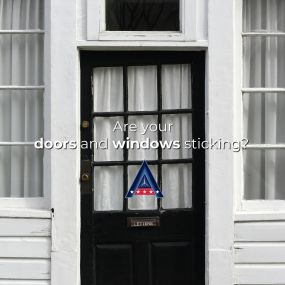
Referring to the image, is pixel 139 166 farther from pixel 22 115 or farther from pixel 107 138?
pixel 22 115

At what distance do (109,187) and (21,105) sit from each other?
41.0 inches

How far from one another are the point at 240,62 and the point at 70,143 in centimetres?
160

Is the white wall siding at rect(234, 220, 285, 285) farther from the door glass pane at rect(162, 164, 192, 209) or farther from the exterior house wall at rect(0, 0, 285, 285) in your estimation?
the door glass pane at rect(162, 164, 192, 209)

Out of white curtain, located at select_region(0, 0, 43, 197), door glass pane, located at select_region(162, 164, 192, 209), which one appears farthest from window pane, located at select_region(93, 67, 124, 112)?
door glass pane, located at select_region(162, 164, 192, 209)

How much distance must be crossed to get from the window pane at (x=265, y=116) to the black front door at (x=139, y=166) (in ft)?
1.41

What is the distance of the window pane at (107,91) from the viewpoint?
5184 millimetres

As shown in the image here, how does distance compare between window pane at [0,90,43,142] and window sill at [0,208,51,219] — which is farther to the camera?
window pane at [0,90,43,142]

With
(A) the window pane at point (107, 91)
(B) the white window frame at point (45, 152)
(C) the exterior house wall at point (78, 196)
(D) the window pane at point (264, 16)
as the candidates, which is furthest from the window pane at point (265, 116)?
(B) the white window frame at point (45, 152)

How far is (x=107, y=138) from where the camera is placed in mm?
5188

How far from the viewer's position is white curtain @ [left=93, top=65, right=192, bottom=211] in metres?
5.17

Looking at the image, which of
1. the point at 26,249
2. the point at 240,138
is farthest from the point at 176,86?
the point at 26,249

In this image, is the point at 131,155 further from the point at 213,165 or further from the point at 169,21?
the point at 169,21

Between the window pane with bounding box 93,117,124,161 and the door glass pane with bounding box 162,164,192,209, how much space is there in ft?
1.43

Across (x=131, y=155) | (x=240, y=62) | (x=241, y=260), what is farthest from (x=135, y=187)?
(x=240, y=62)
